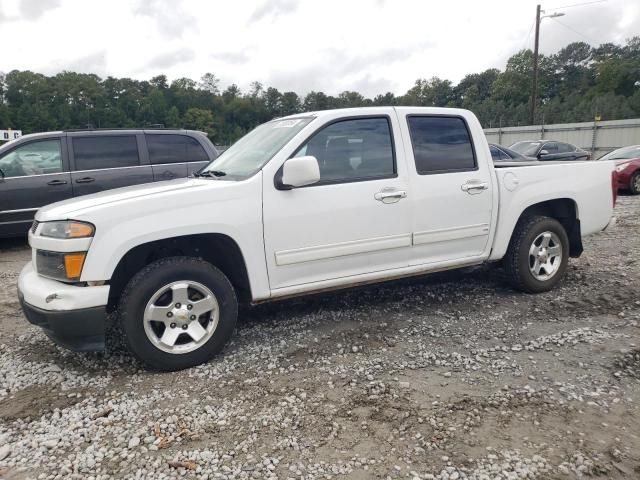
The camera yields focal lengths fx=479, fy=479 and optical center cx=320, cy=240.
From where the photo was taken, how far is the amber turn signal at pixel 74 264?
3.09m

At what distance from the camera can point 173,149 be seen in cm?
805

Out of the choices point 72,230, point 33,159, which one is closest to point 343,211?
point 72,230

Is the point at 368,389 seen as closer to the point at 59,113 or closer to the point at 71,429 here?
the point at 71,429

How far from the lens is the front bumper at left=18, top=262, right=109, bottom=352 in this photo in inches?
122

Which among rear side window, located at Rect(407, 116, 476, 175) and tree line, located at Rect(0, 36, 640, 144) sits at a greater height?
tree line, located at Rect(0, 36, 640, 144)

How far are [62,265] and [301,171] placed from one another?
1.71 meters

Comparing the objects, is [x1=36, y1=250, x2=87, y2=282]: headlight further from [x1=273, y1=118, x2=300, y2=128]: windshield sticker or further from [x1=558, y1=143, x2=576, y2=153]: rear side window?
[x1=558, y1=143, x2=576, y2=153]: rear side window

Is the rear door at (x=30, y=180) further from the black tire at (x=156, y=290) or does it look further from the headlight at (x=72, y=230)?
the black tire at (x=156, y=290)

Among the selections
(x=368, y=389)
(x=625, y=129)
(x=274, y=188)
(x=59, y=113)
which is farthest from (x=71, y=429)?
(x=59, y=113)

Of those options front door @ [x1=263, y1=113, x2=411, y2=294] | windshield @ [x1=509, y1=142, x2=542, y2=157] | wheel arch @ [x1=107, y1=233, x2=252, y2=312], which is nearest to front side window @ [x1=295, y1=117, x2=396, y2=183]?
front door @ [x1=263, y1=113, x2=411, y2=294]

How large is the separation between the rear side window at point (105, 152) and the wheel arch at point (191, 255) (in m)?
4.63

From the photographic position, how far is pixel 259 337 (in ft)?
13.0

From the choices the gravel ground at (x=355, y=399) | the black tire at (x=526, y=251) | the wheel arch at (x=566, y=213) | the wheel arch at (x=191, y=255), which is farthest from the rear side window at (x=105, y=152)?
the wheel arch at (x=566, y=213)

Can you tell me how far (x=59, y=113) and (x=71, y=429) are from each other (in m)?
69.7
